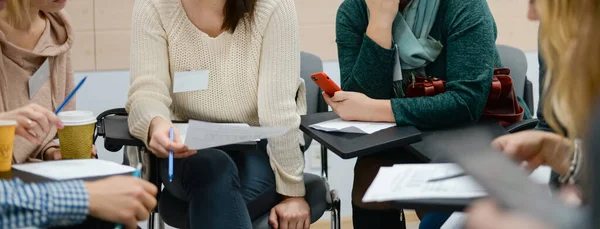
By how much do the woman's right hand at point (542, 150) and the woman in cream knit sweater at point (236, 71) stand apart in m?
0.84

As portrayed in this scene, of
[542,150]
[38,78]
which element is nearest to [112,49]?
[38,78]

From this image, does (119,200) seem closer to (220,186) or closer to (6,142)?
(6,142)

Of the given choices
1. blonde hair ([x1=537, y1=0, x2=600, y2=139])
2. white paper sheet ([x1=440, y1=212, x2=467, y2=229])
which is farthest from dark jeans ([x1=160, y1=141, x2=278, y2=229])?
blonde hair ([x1=537, y1=0, x2=600, y2=139])

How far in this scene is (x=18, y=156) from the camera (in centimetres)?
216

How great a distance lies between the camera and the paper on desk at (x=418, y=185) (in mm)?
1369

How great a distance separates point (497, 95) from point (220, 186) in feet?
3.18

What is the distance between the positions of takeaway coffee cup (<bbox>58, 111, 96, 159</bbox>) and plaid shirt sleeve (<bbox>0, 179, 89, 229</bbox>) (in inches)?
21.7

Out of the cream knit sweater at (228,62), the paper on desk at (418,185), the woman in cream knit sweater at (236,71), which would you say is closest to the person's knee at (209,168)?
the woman in cream knit sweater at (236,71)

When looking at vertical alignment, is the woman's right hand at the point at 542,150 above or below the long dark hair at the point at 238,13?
below

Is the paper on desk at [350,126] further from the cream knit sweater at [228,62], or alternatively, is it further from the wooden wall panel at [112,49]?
the wooden wall panel at [112,49]

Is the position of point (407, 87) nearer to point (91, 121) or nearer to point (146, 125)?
point (146, 125)

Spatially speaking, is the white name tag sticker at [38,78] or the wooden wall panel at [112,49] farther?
the wooden wall panel at [112,49]

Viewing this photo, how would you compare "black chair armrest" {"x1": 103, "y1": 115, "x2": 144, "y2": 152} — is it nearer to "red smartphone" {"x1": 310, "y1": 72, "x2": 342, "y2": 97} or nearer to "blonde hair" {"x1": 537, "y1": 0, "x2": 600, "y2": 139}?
"red smartphone" {"x1": 310, "y1": 72, "x2": 342, "y2": 97}

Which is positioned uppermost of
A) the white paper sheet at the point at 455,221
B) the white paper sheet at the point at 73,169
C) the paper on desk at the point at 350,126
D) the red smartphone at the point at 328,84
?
the red smartphone at the point at 328,84
